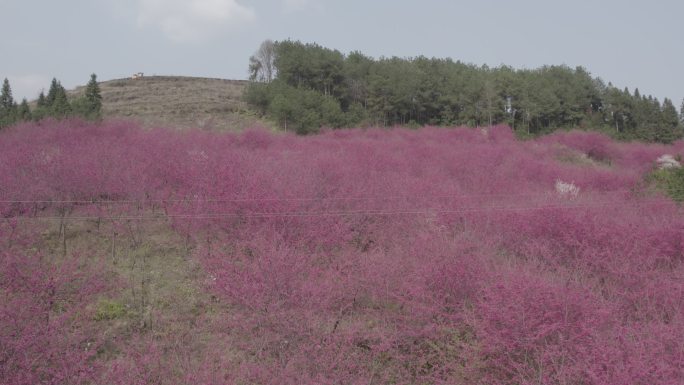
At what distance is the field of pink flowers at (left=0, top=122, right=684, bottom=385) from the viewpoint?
6938 mm

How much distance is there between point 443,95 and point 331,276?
3069cm

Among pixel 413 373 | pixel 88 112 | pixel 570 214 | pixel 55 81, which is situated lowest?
pixel 413 373

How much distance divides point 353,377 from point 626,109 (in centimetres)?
4528

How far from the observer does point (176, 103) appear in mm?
36688

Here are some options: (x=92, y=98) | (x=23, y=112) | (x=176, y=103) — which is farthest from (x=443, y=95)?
(x=23, y=112)

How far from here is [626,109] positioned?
4406 centimetres

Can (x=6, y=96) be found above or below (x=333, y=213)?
above

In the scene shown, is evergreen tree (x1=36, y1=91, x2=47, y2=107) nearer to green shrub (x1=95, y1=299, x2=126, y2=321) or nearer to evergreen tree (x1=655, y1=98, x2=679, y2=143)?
green shrub (x1=95, y1=299, x2=126, y2=321)

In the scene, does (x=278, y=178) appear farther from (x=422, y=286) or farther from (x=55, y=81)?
(x=55, y=81)

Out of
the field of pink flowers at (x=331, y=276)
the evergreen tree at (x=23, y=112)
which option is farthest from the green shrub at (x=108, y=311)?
the evergreen tree at (x=23, y=112)

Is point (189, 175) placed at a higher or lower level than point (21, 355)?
higher

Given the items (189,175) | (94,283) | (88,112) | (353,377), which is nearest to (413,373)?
(353,377)

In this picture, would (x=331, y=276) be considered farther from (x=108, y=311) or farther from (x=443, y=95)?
(x=443, y=95)

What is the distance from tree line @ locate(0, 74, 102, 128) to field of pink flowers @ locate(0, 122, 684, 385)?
29.9 feet
